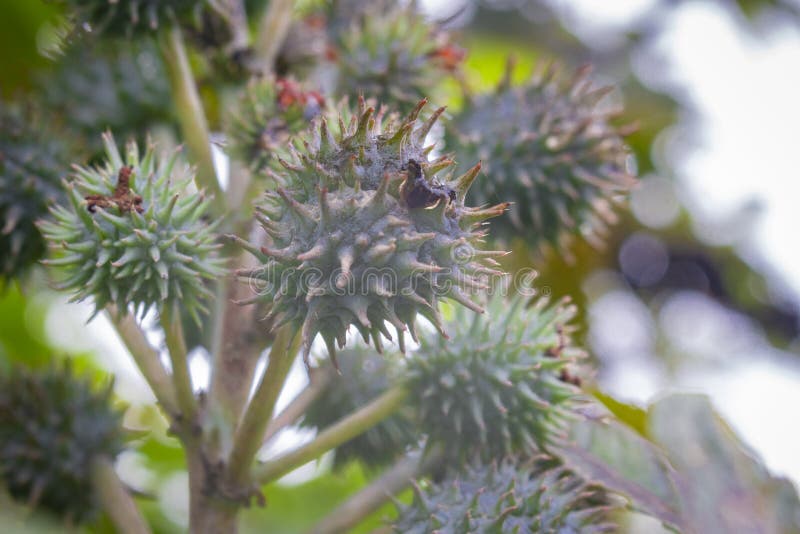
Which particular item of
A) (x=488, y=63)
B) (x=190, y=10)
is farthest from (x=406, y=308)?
(x=488, y=63)

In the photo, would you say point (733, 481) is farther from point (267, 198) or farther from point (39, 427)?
point (39, 427)

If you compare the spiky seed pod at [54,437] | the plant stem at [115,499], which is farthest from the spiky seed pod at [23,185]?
the plant stem at [115,499]

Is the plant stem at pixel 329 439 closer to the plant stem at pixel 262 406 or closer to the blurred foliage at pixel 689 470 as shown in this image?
the plant stem at pixel 262 406

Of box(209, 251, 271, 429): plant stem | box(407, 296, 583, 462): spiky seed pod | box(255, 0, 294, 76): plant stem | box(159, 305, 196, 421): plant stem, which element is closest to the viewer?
box(159, 305, 196, 421): plant stem

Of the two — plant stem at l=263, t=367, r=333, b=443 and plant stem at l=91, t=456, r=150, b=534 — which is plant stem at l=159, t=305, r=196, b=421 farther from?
plant stem at l=91, t=456, r=150, b=534

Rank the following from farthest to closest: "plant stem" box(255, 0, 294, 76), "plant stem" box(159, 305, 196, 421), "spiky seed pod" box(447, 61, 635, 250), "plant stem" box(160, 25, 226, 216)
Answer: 1. "plant stem" box(255, 0, 294, 76)
2. "spiky seed pod" box(447, 61, 635, 250)
3. "plant stem" box(160, 25, 226, 216)
4. "plant stem" box(159, 305, 196, 421)

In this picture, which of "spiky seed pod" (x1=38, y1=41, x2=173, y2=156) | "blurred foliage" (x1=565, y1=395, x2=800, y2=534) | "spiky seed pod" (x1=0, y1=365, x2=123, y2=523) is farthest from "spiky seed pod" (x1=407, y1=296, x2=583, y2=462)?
"spiky seed pod" (x1=38, y1=41, x2=173, y2=156)

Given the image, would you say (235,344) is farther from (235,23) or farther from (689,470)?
(689,470)
